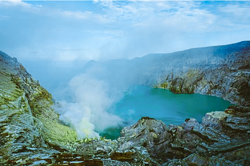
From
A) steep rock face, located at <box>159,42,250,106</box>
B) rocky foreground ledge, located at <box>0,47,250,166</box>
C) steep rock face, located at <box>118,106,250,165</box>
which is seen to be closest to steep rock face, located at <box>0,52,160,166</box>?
rocky foreground ledge, located at <box>0,47,250,166</box>

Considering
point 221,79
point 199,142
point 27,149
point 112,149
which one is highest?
point 221,79

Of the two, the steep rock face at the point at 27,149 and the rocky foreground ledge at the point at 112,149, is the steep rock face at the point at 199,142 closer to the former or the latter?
the rocky foreground ledge at the point at 112,149

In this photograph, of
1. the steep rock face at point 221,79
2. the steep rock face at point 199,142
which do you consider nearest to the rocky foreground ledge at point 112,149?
the steep rock face at point 199,142

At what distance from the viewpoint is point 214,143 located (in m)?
15.2

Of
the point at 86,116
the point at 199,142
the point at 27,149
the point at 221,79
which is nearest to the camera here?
the point at 27,149

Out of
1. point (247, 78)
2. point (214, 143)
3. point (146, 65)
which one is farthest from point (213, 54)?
point (214, 143)

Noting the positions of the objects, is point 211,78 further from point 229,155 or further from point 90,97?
point 229,155

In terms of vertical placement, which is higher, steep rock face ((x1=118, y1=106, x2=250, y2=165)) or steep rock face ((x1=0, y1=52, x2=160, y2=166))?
steep rock face ((x1=0, y1=52, x2=160, y2=166))

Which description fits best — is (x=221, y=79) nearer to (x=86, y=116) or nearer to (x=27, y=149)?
(x=86, y=116)

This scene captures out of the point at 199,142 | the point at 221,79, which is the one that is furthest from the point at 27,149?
the point at 221,79

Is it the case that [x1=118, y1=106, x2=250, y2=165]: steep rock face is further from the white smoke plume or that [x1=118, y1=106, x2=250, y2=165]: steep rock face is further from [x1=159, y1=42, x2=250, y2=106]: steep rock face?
[x1=159, y1=42, x2=250, y2=106]: steep rock face

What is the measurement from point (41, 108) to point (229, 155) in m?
19.5

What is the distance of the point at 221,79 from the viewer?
65.9 metres

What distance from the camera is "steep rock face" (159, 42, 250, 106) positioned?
54.1 meters
